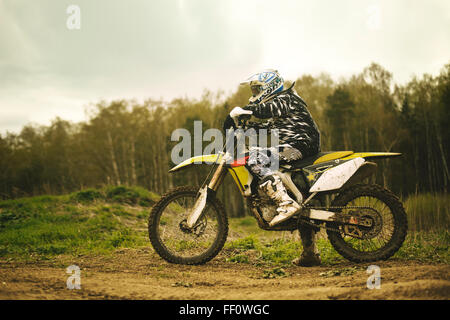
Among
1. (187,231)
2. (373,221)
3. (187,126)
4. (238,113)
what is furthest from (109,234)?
(187,126)

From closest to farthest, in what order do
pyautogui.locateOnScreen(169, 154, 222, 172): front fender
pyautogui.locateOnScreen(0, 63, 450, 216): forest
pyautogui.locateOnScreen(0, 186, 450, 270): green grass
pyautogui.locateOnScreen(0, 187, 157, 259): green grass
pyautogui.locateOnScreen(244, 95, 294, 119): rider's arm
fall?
A: pyautogui.locateOnScreen(244, 95, 294, 119): rider's arm < pyautogui.locateOnScreen(169, 154, 222, 172): front fender < pyautogui.locateOnScreen(0, 186, 450, 270): green grass < pyautogui.locateOnScreen(0, 187, 157, 259): green grass < pyautogui.locateOnScreen(0, 63, 450, 216): forest

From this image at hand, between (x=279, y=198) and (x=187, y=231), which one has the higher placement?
(x=279, y=198)

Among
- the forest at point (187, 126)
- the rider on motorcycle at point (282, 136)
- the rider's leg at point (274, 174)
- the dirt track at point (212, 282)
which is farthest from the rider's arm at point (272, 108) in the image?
the forest at point (187, 126)

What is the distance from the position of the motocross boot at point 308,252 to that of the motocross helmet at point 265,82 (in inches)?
69.4

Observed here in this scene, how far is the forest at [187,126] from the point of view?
27609 mm

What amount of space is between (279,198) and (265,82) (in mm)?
1551

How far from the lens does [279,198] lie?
13.9 ft

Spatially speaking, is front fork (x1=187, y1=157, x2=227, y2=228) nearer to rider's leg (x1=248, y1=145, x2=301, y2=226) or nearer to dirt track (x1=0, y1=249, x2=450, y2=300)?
rider's leg (x1=248, y1=145, x2=301, y2=226)

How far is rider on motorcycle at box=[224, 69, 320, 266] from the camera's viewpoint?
14.5 ft

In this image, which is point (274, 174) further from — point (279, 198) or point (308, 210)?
point (308, 210)

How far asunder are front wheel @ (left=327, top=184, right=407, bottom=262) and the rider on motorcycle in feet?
1.42

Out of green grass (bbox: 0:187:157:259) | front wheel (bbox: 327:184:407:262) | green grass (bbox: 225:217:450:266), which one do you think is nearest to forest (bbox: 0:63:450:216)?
green grass (bbox: 0:187:157:259)
